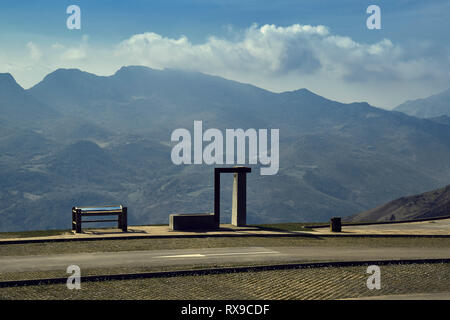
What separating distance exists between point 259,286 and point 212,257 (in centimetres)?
529

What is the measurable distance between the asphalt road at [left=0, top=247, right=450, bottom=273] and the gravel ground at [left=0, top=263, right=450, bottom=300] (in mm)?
2352

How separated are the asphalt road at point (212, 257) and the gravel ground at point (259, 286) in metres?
2.35

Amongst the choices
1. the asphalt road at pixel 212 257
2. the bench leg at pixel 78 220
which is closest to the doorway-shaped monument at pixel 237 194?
the bench leg at pixel 78 220

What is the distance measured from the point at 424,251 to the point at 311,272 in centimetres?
786

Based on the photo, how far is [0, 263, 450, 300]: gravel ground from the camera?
14.7 meters

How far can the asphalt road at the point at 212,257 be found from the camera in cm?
1925

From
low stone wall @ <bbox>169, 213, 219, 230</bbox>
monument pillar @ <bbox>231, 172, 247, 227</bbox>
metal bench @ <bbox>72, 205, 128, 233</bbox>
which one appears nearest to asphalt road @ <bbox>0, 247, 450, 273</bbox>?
low stone wall @ <bbox>169, 213, 219, 230</bbox>

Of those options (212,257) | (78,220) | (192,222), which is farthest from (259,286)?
(78,220)

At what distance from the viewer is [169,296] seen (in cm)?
1459

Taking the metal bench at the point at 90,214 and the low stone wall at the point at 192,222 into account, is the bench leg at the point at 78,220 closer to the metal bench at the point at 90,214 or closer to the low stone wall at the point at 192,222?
the metal bench at the point at 90,214

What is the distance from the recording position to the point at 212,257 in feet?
69.0

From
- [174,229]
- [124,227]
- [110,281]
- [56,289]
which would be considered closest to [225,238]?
[174,229]
